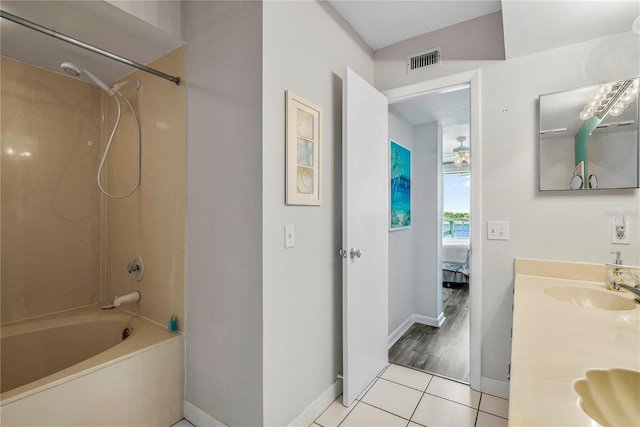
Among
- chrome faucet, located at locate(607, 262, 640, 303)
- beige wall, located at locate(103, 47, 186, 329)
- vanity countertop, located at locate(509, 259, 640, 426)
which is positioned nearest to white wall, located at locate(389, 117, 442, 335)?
chrome faucet, located at locate(607, 262, 640, 303)

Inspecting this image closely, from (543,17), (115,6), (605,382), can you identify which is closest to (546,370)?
(605,382)

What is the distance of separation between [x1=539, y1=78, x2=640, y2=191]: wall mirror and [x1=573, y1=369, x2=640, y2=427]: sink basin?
54.2 inches

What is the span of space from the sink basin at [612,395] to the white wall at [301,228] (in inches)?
45.9

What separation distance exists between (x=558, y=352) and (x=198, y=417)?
1.84 meters

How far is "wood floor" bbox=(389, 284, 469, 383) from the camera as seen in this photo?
234 centimetres

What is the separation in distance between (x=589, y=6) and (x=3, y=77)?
3.57 metres

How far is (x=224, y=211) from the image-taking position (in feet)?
5.26

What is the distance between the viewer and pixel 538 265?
1.83 metres

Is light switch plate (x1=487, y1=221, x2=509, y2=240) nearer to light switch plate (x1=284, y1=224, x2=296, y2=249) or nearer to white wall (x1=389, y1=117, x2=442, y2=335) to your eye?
white wall (x1=389, y1=117, x2=442, y2=335)

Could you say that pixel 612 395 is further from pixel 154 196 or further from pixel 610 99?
pixel 154 196

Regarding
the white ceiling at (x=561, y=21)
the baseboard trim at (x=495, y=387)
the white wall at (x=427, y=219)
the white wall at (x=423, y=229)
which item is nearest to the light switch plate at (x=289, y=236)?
the white ceiling at (x=561, y=21)

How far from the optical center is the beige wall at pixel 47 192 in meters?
2.08

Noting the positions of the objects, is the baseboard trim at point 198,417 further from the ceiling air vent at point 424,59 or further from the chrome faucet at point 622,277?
the ceiling air vent at point 424,59

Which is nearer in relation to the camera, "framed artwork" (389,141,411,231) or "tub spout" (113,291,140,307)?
"tub spout" (113,291,140,307)
